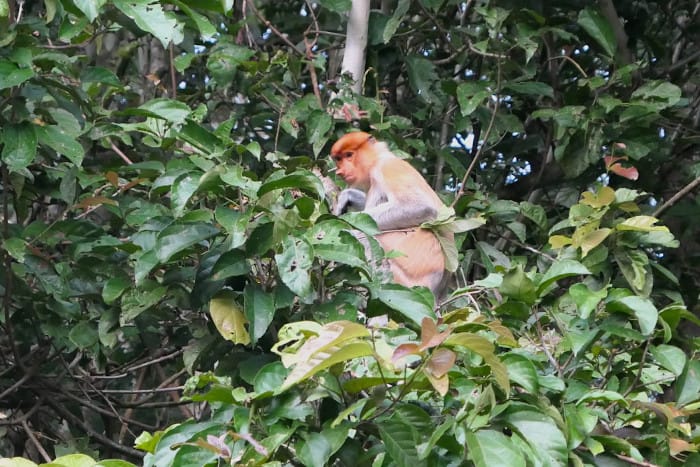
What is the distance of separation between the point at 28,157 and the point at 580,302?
6.36ft

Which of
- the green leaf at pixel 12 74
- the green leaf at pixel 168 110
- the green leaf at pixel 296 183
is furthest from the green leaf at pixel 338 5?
the green leaf at pixel 296 183

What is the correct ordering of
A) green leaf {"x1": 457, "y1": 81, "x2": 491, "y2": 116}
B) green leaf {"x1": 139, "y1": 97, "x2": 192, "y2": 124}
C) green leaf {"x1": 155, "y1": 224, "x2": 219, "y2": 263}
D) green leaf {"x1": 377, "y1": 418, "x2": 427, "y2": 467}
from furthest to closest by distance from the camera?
green leaf {"x1": 457, "y1": 81, "x2": 491, "y2": 116} → green leaf {"x1": 139, "y1": 97, "x2": 192, "y2": 124} → green leaf {"x1": 155, "y1": 224, "x2": 219, "y2": 263} → green leaf {"x1": 377, "y1": 418, "x2": 427, "y2": 467}

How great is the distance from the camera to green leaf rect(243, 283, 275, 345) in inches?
120

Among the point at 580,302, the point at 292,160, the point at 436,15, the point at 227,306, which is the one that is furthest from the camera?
the point at 436,15

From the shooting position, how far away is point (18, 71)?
3.55 metres

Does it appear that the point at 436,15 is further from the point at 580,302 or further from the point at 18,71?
the point at 580,302

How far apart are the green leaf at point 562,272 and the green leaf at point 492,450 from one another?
72cm

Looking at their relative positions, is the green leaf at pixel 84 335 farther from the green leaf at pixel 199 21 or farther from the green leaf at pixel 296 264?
the green leaf at pixel 296 264

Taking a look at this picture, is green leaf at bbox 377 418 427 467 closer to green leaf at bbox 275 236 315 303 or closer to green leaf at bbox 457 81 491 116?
green leaf at bbox 275 236 315 303

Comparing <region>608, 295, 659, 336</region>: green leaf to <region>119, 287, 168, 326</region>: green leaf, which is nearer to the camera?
<region>608, 295, 659, 336</region>: green leaf

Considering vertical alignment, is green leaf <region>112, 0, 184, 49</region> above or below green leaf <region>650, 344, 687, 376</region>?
above

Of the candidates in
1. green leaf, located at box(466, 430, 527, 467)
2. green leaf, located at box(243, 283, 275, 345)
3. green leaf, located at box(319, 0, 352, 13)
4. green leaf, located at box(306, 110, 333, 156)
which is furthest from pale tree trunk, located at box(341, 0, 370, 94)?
green leaf, located at box(466, 430, 527, 467)

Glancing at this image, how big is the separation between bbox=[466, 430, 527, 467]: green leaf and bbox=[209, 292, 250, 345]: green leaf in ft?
3.54

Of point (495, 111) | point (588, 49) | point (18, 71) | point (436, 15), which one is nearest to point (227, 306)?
point (18, 71)
